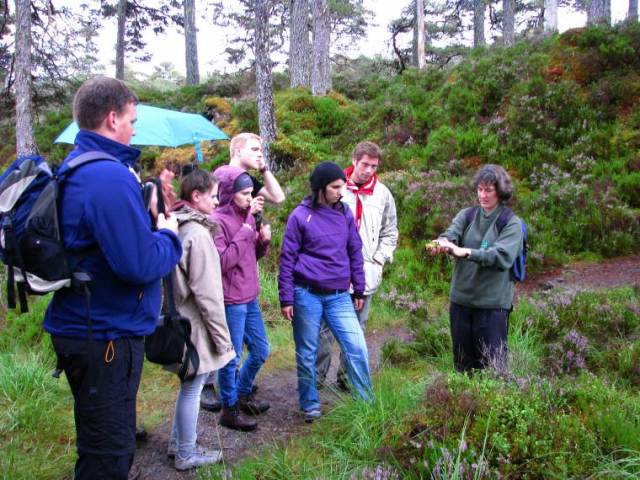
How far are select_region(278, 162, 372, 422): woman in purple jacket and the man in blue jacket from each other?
1788 mm

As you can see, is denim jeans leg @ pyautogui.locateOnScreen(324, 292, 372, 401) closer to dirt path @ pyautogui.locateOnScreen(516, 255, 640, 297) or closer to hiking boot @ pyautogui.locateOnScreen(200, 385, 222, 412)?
hiking boot @ pyautogui.locateOnScreen(200, 385, 222, 412)

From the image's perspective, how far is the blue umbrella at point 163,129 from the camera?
6.41m

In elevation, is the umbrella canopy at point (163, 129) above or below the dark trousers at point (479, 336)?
above

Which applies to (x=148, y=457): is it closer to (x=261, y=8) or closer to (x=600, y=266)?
(x=600, y=266)

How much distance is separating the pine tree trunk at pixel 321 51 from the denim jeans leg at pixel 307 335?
14.4m

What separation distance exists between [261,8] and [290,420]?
1001 centimetres

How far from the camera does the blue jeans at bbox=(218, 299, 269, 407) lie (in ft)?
14.1

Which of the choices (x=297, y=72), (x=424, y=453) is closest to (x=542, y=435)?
(x=424, y=453)

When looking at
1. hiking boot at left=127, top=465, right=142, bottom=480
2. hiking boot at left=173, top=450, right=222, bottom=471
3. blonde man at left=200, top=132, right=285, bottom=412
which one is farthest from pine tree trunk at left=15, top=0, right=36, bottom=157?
hiking boot at left=173, top=450, right=222, bottom=471

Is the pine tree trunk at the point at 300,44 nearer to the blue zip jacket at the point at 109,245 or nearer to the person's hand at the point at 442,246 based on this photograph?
the person's hand at the point at 442,246

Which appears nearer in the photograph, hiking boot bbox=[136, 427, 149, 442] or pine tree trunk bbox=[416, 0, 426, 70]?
hiking boot bbox=[136, 427, 149, 442]

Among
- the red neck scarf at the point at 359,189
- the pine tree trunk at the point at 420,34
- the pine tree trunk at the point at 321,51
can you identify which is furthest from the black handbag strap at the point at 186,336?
the pine tree trunk at the point at 420,34

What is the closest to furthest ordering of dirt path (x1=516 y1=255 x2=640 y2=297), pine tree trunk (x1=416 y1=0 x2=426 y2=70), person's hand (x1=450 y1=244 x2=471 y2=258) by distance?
person's hand (x1=450 y1=244 x2=471 y2=258) → dirt path (x1=516 y1=255 x2=640 y2=297) → pine tree trunk (x1=416 y1=0 x2=426 y2=70)

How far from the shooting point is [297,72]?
62.5 ft
